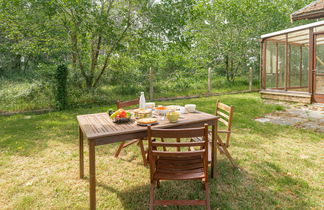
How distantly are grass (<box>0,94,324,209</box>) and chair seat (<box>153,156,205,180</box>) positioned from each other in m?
0.56

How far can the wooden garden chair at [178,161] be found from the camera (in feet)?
6.86

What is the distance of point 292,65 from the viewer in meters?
9.98

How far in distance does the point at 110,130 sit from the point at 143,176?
1.15 m

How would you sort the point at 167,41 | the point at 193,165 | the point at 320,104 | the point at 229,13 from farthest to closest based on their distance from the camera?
the point at 229,13
the point at 167,41
the point at 320,104
the point at 193,165

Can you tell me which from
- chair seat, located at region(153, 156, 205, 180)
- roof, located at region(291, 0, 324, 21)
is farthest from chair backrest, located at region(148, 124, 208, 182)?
roof, located at region(291, 0, 324, 21)

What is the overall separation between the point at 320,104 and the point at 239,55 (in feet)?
26.9

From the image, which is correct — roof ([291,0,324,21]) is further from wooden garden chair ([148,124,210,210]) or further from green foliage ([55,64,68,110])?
green foliage ([55,64,68,110])

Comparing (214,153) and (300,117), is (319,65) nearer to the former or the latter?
(300,117)

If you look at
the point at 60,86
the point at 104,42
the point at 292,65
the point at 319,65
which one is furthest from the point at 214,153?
the point at 292,65

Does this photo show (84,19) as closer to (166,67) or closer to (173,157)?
(166,67)

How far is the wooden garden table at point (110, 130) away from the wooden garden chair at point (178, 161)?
1.09 ft

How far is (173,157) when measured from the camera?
229cm

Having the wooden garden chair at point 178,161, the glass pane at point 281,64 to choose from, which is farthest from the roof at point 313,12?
the wooden garden chair at point 178,161

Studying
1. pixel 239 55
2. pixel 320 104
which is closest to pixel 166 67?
pixel 239 55
